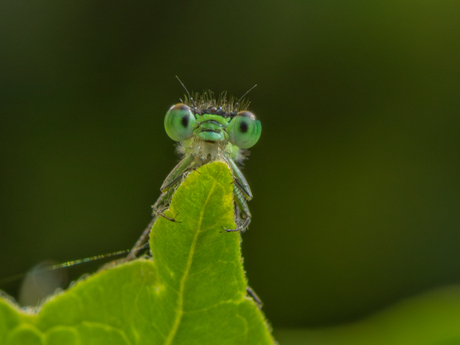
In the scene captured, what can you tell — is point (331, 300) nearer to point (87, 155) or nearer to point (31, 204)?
point (87, 155)

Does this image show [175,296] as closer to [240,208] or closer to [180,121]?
[240,208]

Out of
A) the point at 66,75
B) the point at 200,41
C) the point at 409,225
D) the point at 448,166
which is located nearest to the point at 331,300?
the point at 409,225

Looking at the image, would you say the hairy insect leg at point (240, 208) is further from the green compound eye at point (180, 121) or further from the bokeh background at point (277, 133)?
the bokeh background at point (277, 133)

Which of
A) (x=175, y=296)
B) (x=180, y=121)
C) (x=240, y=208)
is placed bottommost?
(x=240, y=208)

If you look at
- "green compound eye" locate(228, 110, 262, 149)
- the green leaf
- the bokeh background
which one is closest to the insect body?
"green compound eye" locate(228, 110, 262, 149)

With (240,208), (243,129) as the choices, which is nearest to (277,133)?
(243,129)

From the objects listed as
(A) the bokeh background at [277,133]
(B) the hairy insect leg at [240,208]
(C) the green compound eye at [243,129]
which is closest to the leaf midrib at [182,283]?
(B) the hairy insect leg at [240,208]
